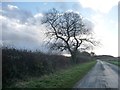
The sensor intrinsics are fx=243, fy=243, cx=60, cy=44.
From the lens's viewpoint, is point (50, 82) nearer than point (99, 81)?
Yes

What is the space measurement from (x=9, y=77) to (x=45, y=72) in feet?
27.0

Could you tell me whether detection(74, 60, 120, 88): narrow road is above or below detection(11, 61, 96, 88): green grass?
below

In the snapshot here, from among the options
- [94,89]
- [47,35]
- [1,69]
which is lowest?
[94,89]

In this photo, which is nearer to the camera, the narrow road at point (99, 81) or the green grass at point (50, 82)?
the green grass at point (50, 82)

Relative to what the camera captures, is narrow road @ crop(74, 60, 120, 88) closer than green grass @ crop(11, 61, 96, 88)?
No

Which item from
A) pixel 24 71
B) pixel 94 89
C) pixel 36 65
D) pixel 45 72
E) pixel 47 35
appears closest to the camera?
pixel 94 89

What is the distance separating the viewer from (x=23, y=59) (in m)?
19.0

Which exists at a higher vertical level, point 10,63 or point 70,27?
point 70,27

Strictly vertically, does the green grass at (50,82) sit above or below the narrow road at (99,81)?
above

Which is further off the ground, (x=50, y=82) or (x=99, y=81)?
(x=50, y=82)

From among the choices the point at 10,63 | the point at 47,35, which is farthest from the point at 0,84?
the point at 47,35

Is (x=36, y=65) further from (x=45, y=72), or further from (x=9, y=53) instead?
(x=9, y=53)

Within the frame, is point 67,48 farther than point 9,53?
Yes

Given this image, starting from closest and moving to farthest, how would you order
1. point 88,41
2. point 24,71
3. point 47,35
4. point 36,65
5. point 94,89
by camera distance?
point 94,89 < point 24,71 < point 36,65 < point 47,35 < point 88,41
